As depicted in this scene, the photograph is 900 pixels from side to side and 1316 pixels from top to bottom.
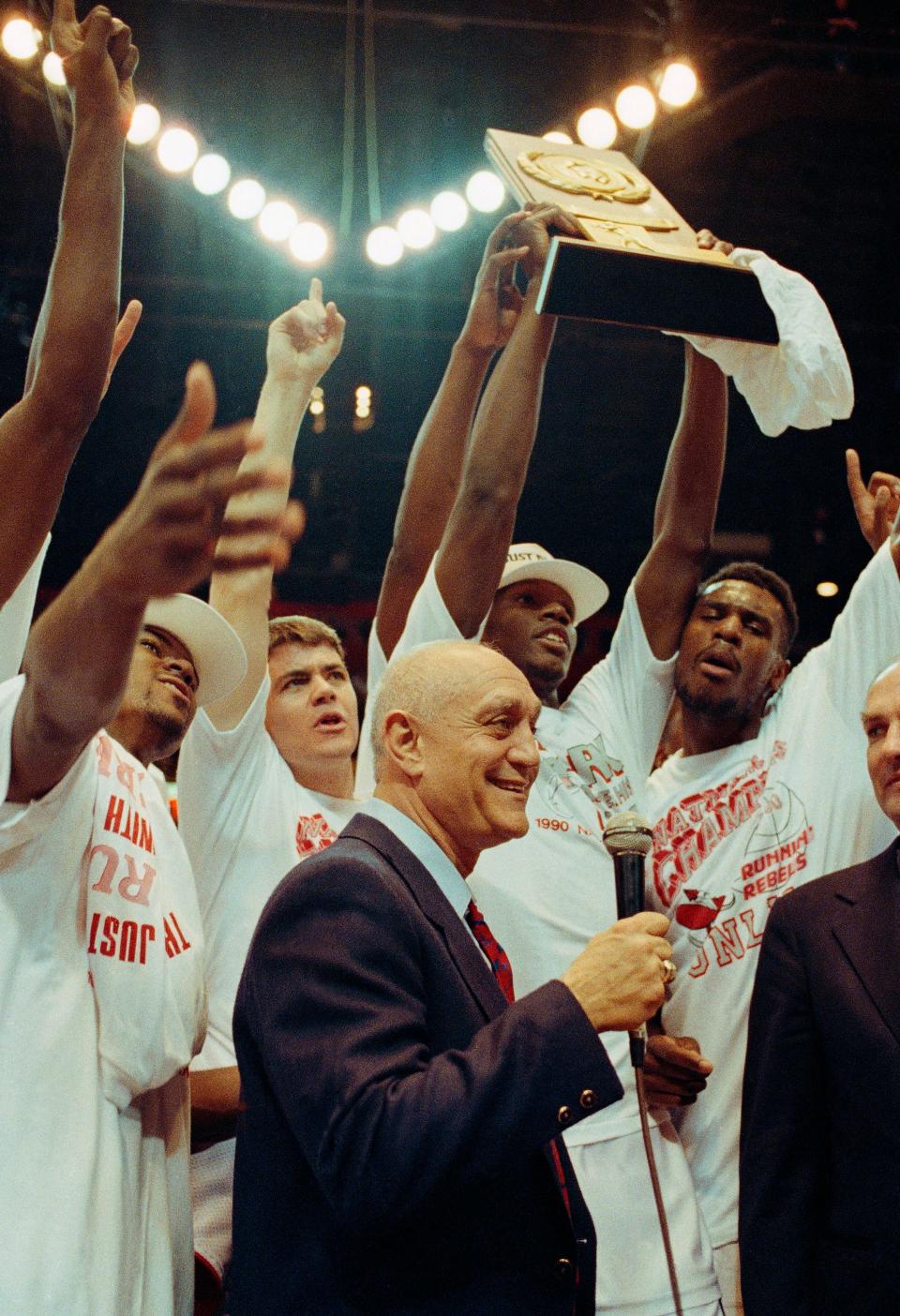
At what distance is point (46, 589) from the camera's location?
7953mm

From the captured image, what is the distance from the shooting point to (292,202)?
17.2 feet

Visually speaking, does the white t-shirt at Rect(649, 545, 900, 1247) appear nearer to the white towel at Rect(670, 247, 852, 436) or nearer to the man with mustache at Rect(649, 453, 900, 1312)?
the man with mustache at Rect(649, 453, 900, 1312)

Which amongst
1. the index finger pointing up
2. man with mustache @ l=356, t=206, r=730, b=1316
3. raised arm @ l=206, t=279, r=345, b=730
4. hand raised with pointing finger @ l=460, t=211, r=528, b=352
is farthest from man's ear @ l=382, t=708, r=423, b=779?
hand raised with pointing finger @ l=460, t=211, r=528, b=352

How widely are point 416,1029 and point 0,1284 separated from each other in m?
0.53

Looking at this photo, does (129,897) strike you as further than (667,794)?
No

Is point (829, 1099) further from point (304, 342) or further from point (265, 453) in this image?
point (304, 342)

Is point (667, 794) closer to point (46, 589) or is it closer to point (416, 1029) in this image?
point (416, 1029)

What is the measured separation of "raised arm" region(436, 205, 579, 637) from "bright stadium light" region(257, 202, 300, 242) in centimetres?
282

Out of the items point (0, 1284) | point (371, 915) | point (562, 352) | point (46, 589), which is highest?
point (562, 352)

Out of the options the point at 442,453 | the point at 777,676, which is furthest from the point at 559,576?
the point at 777,676

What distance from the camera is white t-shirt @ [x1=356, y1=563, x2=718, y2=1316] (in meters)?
2.08

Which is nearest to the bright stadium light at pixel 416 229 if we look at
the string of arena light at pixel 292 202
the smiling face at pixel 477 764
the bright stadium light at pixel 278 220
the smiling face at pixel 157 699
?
the string of arena light at pixel 292 202

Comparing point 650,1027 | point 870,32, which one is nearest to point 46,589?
point 870,32

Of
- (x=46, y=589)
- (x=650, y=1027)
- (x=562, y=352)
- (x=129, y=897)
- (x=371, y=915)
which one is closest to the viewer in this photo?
(x=371, y=915)
